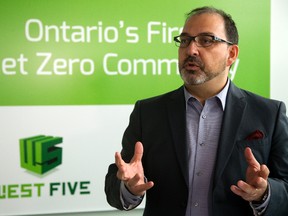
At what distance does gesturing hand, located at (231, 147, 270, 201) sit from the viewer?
1.22 metres

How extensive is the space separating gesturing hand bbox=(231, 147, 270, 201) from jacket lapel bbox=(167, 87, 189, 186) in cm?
24

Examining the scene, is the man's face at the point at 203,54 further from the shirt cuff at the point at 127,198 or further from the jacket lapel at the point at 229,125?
the shirt cuff at the point at 127,198

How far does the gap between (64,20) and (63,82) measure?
0.45 m

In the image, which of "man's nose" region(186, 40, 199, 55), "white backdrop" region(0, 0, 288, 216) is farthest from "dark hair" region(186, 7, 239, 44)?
"white backdrop" region(0, 0, 288, 216)

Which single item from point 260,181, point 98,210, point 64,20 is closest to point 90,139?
point 98,210

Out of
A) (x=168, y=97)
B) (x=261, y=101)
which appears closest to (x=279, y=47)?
(x=261, y=101)

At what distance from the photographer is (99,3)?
269 cm

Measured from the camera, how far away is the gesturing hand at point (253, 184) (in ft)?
4.00

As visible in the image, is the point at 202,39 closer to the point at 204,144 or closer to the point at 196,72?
the point at 196,72

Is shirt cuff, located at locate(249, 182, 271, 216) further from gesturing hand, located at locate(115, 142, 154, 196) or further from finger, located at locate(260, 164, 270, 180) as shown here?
gesturing hand, located at locate(115, 142, 154, 196)

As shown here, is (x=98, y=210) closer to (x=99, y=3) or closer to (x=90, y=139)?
(x=90, y=139)

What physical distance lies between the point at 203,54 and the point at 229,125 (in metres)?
0.32

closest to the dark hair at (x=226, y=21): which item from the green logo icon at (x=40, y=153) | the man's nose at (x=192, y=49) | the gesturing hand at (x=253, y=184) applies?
the man's nose at (x=192, y=49)

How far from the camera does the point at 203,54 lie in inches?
60.7
